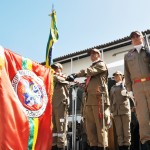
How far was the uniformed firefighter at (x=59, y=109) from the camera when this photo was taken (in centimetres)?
549

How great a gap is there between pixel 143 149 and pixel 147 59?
9.66 feet

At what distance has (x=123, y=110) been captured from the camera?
6.30 meters

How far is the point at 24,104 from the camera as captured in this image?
3.92 meters

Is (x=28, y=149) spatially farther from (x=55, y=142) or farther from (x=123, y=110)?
(x=123, y=110)

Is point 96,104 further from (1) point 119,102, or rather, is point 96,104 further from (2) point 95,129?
(1) point 119,102

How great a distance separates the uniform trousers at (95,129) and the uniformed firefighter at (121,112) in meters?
1.29

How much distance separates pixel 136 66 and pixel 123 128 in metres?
2.26

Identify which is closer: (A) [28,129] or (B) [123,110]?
(A) [28,129]

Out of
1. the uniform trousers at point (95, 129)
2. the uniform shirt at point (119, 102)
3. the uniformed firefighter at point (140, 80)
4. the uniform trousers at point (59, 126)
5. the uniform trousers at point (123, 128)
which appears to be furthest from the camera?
the uniform shirt at point (119, 102)

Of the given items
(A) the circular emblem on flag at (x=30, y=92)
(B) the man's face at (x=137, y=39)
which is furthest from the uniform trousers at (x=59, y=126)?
(B) the man's face at (x=137, y=39)

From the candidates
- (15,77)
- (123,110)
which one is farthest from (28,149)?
(123,110)

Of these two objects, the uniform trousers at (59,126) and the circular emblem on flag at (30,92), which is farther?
the uniform trousers at (59,126)

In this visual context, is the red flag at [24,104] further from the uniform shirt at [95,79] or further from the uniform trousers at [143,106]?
the uniform trousers at [143,106]

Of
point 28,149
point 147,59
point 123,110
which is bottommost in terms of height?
point 28,149
